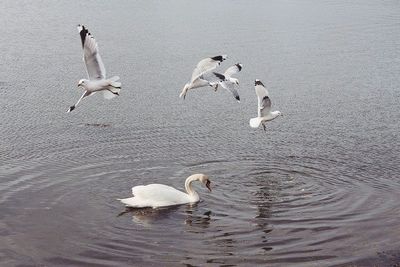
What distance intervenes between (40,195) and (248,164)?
4.27 metres

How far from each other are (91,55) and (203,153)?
10.3 feet

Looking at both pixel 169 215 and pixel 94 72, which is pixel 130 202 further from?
pixel 94 72

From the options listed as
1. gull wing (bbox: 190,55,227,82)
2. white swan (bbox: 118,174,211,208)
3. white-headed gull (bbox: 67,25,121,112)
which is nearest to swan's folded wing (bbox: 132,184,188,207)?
white swan (bbox: 118,174,211,208)

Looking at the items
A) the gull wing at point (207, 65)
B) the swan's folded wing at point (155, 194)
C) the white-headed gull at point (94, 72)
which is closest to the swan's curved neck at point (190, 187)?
the swan's folded wing at point (155, 194)

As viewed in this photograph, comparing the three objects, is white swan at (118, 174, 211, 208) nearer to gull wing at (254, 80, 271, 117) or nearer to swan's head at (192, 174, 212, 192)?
swan's head at (192, 174, 212, 192)

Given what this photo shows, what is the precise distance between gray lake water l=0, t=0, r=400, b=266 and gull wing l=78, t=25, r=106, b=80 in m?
1.74

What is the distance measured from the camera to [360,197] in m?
12.0

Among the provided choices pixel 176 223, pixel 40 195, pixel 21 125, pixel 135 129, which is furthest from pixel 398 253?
pixel 21 125

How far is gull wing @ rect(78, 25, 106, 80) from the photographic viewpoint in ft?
42.5

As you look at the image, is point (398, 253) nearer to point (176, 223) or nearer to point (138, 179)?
point (176, 223)

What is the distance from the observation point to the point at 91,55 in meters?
13.2

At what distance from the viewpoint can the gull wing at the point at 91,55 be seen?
42.5 ft

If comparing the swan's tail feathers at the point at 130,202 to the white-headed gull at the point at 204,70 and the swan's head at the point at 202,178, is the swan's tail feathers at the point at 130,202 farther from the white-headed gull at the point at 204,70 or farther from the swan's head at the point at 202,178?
the white-headed gull at the point at 204,70

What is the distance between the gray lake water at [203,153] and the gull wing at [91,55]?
5.72ft
